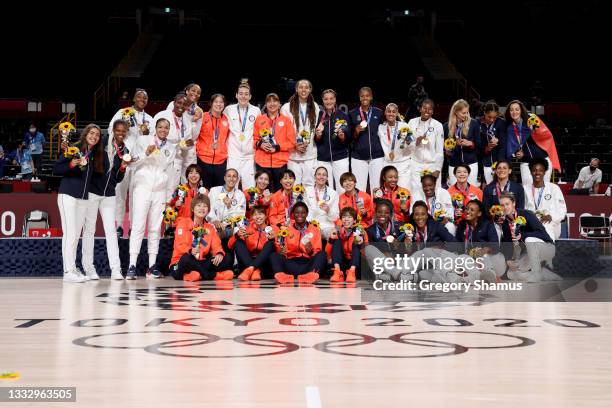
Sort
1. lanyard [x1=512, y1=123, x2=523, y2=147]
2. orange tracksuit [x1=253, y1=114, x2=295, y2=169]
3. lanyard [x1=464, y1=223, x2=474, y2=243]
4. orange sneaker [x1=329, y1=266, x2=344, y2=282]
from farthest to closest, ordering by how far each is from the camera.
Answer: lanyard [x1=512, y1=123, x2=523, y2=147] → orange tracksuit [x1=253, y1=114, x2=295, y2=169] → lanyard [x1=464, y1=223, x2=474, y2=243] → orange sneaker [x1=329, y1=266, x2=344, y2=282]

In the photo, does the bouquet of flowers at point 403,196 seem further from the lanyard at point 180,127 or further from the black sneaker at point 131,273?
the black sneaker at point 131,273

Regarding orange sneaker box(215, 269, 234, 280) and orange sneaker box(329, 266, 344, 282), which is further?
orange sneaker box(215, 269, 234, 280)

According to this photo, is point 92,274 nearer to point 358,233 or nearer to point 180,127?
point 180,127

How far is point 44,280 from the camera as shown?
10250 millimetres

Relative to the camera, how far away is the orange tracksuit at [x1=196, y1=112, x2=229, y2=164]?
1091 cm

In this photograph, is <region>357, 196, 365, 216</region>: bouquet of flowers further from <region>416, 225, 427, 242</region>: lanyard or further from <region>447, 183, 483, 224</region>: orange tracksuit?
<region>447, 183, 483, 224</region>: orange tracksuit

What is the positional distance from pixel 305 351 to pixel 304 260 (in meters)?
5.12

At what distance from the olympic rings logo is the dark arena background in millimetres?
37

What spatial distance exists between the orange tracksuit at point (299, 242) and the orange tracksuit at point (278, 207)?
1.16 feet

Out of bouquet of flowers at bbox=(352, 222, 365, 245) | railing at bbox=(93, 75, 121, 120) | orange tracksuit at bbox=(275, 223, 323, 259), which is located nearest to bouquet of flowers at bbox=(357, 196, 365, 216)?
bouquet of flowers at bbox=(352, 222, 365, 245)

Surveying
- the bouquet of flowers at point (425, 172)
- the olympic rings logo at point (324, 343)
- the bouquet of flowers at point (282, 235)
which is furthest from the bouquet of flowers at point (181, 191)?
the olympic rings logo at point (324, 343)

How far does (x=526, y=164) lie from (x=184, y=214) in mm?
4821


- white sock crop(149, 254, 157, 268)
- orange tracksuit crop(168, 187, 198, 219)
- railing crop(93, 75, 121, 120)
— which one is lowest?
white sock crop(149, 254, 157, 268)

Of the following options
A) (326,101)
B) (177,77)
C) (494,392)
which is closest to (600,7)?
(177,77)
